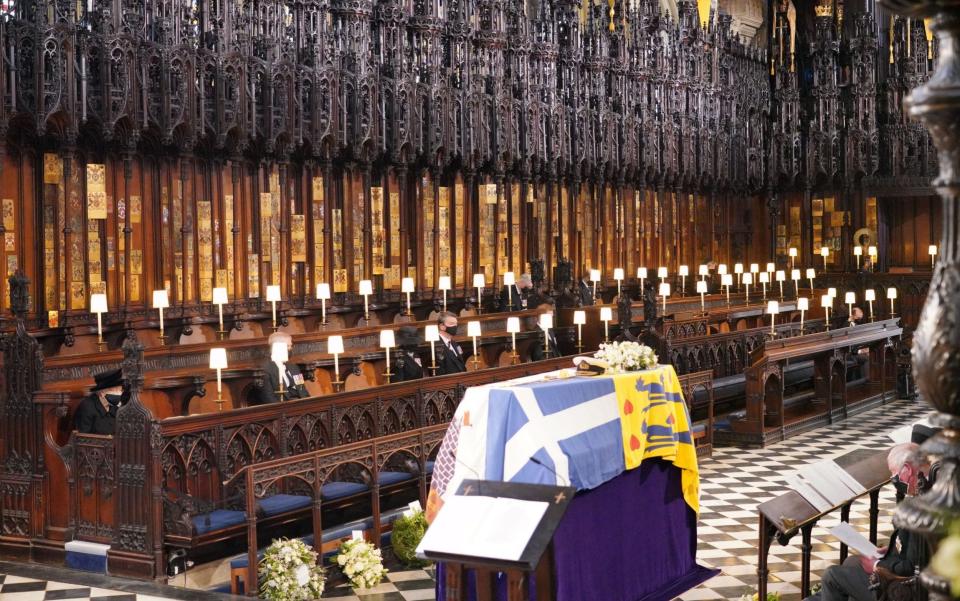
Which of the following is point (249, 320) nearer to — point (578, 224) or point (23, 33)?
point (23, 33)

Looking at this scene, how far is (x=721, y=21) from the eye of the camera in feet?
85.8

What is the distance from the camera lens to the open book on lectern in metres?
4.18

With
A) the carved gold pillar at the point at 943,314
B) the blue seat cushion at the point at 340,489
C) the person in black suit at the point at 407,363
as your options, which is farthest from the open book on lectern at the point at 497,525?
the person in black suit at the point at 407,363

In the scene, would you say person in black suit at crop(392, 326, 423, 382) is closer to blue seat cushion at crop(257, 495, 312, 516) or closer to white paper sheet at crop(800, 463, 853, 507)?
blue seat cushion at crop(257, 495, 312, 516)

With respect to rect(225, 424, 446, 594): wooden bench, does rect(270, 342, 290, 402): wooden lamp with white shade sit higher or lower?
higher

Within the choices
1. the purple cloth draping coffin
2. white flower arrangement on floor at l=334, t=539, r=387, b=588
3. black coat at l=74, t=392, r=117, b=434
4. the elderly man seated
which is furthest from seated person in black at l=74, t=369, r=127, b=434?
the elderly man seated

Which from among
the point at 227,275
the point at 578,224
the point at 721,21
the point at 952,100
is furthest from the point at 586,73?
the point at 952,100

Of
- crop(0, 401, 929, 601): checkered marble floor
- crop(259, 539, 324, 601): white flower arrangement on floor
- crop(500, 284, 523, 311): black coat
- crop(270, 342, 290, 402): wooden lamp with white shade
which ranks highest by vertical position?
crop(500, 284, 523, 311): black coat

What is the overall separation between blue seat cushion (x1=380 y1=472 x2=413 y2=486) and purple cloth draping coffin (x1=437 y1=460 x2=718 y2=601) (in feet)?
8.10

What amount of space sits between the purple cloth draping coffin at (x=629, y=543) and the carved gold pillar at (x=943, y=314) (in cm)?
320

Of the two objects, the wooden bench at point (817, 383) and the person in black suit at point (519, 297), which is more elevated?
the person in black suit at point (519, 297)

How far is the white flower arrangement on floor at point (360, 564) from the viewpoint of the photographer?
24.8 feet

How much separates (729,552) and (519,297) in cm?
922

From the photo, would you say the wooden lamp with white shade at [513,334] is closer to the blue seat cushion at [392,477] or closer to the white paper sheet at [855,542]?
the blue seat cushion at [392,477]
